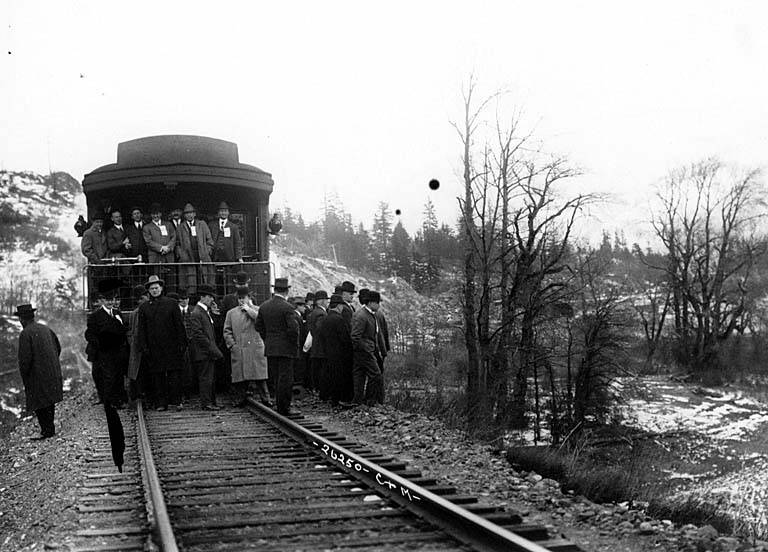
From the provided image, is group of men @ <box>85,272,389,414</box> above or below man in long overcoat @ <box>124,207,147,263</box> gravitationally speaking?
below

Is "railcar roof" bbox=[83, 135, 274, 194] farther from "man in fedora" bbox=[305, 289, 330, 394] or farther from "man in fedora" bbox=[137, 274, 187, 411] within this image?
"man in fedora" bbox=[137, 274, 187, 411]

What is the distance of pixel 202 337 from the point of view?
11938 mm

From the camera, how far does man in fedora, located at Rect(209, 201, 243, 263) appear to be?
13.6m

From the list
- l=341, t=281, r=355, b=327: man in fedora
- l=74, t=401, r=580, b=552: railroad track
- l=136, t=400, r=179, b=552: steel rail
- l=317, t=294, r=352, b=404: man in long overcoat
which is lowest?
l=74, t=401, r=580, b=552: railroad track

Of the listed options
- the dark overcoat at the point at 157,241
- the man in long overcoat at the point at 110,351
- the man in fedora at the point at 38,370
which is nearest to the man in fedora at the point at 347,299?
the dark overcoat at the point at 157,241

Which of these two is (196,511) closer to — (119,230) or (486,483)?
(486,483)

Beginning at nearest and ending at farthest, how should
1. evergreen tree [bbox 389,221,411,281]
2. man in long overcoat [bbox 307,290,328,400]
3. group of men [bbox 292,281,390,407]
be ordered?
group of men [bbox 292,281,390,407]
man in long overcoat [bbox 307,290,328,400]
evergreen tree [bbox 389,221,411,281]

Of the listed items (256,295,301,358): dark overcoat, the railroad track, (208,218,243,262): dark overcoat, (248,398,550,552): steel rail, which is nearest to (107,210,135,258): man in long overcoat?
(208,218,243,262): dark overcoat

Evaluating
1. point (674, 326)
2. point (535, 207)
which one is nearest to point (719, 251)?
point (674, 326)

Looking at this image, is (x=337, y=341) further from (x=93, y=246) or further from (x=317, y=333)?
(x=93, y=246)

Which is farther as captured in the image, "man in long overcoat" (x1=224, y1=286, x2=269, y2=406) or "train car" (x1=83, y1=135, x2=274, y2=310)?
"train car" (x1=83, y1=135, x2=274, y2=310)

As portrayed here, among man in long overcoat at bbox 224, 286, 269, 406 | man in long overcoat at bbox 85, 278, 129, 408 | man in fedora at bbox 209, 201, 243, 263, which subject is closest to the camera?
man in long overcoat at bbox 85, 278, 129, 408

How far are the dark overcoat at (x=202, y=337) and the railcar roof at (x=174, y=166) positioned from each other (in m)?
2.75

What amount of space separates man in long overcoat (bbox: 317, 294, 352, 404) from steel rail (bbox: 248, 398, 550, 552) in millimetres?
4759
